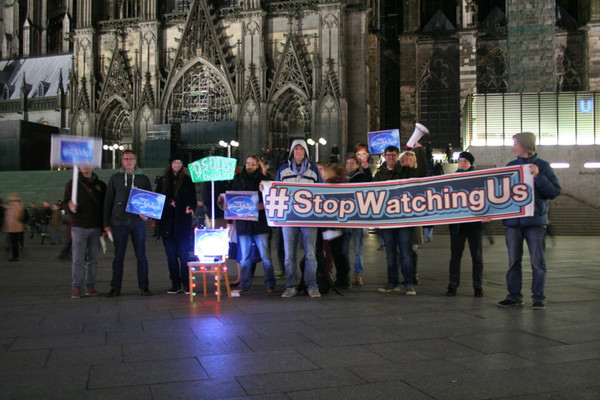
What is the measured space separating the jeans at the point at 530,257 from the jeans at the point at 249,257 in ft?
10.6

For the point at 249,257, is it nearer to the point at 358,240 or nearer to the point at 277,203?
the point at 277,203

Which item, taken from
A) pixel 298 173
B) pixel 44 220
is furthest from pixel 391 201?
pixel 44 220

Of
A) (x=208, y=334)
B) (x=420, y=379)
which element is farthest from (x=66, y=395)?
(x=420, y=379)

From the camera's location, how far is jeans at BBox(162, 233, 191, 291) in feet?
28.7

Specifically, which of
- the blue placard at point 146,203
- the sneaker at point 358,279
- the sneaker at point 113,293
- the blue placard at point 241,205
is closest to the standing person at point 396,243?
the sneaker at point 358,279

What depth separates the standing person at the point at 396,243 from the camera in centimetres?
813

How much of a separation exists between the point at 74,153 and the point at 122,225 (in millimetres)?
1195

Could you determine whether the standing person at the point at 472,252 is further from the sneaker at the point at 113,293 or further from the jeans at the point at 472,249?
the sneaker at the point at 113,293

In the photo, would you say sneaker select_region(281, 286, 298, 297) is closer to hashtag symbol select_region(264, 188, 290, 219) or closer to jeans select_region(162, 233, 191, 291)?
hashtag symbol select_region(264, 188, 290, 219)

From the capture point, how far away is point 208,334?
227 inches

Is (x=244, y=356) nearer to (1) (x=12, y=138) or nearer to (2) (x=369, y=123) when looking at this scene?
(2) (x=369, y=123)

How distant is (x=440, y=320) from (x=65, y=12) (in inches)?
2162

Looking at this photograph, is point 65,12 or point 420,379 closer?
point 420,379

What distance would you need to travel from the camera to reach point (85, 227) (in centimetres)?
842
